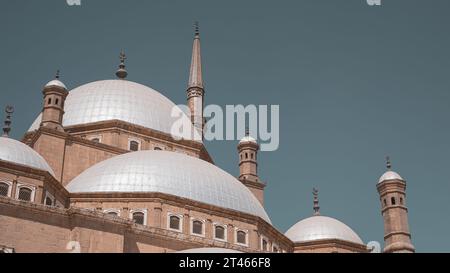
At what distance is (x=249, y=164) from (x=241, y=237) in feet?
25.8

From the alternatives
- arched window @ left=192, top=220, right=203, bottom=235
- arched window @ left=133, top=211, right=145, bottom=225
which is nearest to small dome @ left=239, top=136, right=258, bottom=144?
arched window @ left=192, top=220, right=203, bottom=235

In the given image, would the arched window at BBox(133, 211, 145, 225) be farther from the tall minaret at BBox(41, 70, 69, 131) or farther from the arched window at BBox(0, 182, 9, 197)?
the tall minaret at BBox(41, 70, 69, 131)

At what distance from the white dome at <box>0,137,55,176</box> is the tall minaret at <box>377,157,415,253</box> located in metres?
12.9

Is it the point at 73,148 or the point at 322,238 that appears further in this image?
the point at 322,238

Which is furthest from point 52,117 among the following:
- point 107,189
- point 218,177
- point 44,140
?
point 218,177

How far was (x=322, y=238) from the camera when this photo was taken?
31.7 metres

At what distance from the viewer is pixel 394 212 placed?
2838 cm

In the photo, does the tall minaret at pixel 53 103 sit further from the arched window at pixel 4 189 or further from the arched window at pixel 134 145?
the arched window at pixel 4 189

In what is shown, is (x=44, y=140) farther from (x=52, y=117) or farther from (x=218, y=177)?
(x=218, y=177)

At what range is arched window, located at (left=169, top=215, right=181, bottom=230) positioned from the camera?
24.9 meters
